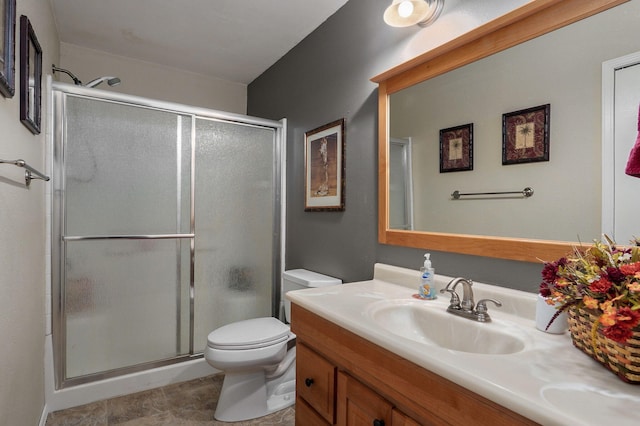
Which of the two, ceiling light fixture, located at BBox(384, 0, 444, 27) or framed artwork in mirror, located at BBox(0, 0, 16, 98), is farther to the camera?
ceiling light fixture, located at BBox(384, 0, 444, 27)

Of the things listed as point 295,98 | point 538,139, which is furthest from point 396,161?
point 295,98

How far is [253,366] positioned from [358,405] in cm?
95

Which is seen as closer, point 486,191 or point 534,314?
point 534,314

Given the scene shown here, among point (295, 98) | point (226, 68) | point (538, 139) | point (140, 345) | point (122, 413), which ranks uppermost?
point (226, 68)

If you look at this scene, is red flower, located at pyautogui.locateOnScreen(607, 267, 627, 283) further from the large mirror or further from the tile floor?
the tile floor

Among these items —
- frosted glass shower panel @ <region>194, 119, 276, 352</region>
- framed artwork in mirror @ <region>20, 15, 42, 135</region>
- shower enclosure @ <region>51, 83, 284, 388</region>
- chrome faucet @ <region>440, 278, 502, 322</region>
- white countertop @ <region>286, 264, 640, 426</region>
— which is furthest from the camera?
frosted glass shower panel @ <region>194, 119, 276, 352</region>

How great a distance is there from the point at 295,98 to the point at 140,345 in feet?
6.63

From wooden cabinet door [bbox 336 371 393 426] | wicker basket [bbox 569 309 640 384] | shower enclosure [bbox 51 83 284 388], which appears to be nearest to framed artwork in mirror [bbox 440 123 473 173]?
wicker basket [bbox 569 309 640 384]

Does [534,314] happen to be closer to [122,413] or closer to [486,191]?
[486,191]

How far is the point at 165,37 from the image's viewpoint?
2445 mm

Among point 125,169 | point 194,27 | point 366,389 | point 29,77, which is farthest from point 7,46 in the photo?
point 366,389

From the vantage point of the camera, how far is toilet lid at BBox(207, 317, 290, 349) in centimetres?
177

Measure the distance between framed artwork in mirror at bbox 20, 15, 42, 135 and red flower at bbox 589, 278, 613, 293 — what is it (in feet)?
6.30

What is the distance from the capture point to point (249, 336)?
184 cm
